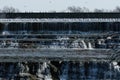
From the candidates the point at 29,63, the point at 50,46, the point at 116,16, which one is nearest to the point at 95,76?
the point at 29,63

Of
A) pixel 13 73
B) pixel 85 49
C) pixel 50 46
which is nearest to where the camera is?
pixel 13 73

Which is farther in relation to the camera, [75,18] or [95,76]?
[75,18]

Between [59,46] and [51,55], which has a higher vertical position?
[51,55]

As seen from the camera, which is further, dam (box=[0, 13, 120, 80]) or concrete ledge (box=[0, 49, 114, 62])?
concrete ledge (box=[0, 49, 114, 62])

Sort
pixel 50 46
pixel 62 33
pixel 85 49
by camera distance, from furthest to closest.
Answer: pixel 62 33 → pixel 50 46 → pixel 85 49

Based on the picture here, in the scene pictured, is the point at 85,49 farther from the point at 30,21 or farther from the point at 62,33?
the point at 30,21

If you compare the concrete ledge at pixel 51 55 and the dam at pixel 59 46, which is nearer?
the dam at pixel 59 46

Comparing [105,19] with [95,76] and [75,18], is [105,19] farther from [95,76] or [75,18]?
[95,76]

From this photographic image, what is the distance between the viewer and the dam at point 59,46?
17.5 metres

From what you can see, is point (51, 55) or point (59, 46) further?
point (59, 46)

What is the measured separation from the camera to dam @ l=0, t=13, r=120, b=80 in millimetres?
17516

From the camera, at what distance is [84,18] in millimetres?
25891

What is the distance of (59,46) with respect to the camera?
22.9m

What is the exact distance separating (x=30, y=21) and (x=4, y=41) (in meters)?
2.88
